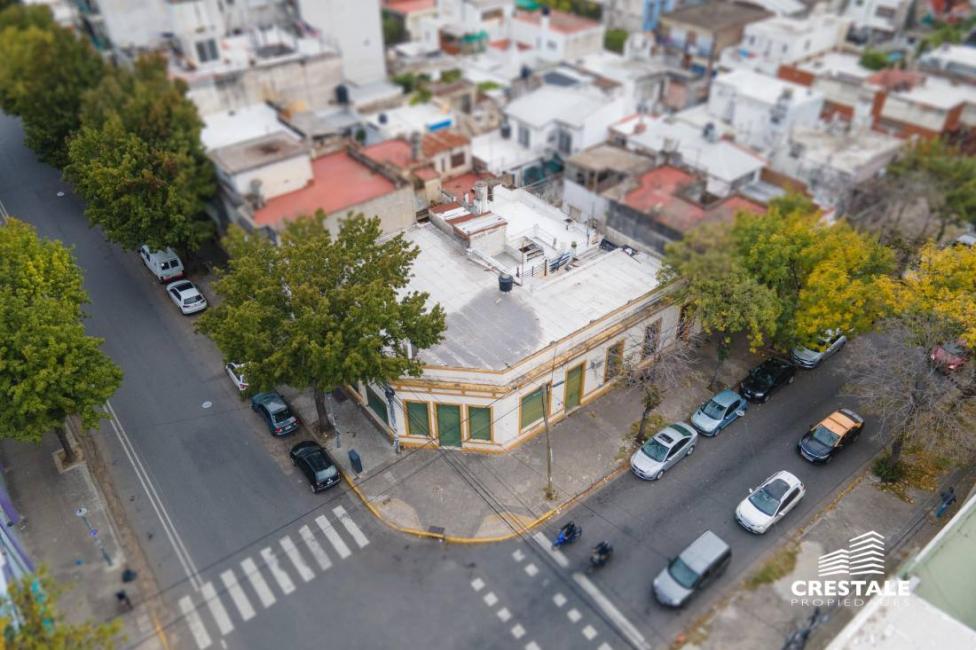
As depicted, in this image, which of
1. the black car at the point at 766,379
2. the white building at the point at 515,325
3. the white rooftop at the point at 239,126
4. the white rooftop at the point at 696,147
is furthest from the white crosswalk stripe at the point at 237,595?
the white rooftop at the point at 696,147

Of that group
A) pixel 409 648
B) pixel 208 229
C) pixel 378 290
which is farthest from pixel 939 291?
pixel 208 229

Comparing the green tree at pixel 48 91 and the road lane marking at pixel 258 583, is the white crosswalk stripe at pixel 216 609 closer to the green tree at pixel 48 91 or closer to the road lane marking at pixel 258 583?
the road lane marking at pixel 258 583

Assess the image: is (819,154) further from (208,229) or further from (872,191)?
(208,229)

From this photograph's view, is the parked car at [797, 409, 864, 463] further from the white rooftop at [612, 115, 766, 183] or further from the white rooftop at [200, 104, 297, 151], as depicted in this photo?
the white rooftop at [200, 104, 297, 151]

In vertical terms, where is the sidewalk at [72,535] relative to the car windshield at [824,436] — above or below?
below

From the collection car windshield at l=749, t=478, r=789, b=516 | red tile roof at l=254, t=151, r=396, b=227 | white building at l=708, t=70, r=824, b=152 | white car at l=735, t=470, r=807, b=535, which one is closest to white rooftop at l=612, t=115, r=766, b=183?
white building at l=708, t=70, r=824, b=152

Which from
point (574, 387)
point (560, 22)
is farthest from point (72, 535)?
point (560, 22)
